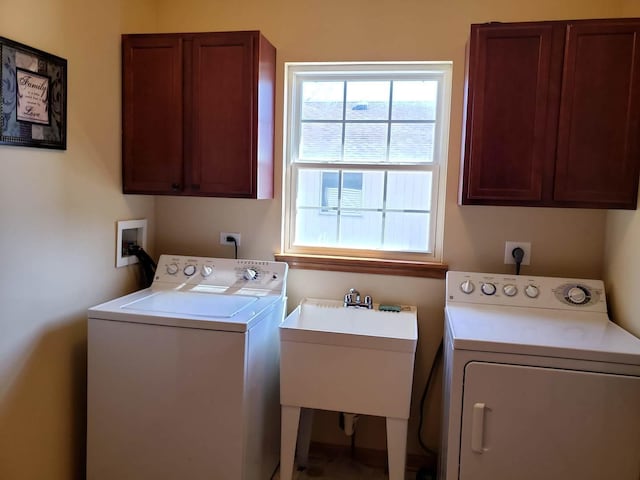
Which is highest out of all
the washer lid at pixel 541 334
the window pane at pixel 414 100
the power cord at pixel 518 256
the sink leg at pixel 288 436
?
the window pane at pixel 414 100

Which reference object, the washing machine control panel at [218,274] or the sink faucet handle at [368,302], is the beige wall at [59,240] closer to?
the washing machine control panel at [218,274]

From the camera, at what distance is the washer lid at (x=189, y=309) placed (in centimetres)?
183

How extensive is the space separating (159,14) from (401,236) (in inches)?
67.9

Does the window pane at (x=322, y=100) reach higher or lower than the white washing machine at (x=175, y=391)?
higher

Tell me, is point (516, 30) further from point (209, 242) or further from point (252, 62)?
point (209, 242)

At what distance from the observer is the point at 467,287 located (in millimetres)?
2164

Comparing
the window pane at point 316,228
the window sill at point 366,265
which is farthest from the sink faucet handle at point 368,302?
the window pane at point 316,228

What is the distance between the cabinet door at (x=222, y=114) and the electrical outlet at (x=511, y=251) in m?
1.23

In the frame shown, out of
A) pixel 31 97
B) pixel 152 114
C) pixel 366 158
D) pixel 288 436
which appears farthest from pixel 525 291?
pixel 31 97

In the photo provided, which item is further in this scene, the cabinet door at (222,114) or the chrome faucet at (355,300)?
the chrome faucet at (355,300)

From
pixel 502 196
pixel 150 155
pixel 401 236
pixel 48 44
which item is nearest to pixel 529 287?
pixel 502 196

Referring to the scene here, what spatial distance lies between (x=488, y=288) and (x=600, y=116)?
830mm

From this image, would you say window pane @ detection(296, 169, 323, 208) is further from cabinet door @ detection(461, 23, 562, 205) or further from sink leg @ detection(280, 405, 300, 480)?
sink leg @ detection(280, 405, 300, 480)

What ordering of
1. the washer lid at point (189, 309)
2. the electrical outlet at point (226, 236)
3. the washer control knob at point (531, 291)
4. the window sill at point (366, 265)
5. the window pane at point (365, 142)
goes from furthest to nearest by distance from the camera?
1. the electrical outlet at point (226, 236)
2. the window pane at point (365, 142)
3. the window sill at point (366, 265)
4. the washer control knob at point (531, 291)
5. the washer lid at point (189, 309)
